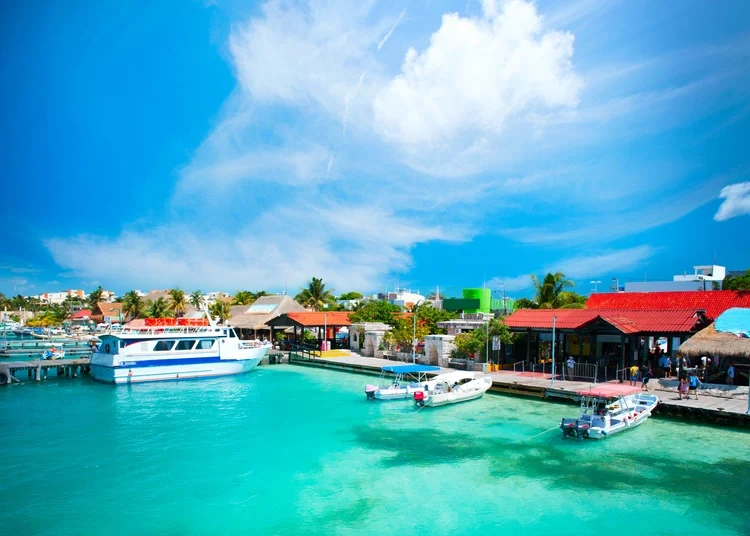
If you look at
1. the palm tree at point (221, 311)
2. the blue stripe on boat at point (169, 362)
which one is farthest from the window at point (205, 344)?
the palm tree at point (221, 311)

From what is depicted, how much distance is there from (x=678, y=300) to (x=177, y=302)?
2562 inches

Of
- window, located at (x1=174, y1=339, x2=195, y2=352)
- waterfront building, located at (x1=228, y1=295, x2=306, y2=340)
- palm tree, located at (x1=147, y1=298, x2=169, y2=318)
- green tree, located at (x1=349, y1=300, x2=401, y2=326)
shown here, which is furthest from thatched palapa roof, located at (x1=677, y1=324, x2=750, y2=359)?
palm tree, located at (x1=147, y1=298, x2=169, y2=318)

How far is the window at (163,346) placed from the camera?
120ft

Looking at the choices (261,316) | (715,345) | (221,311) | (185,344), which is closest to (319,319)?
(261,316)

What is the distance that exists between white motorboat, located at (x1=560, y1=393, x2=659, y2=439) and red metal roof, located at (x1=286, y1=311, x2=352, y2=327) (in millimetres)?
28170

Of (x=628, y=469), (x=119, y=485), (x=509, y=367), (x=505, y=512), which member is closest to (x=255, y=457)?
(x=119, y=485)

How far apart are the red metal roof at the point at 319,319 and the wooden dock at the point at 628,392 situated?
11.3 m

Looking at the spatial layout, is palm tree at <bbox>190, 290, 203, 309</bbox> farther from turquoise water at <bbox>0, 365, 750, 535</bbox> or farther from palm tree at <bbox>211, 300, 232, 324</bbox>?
turquoise water at <bbox>0, 365, 750, 535</bbox>

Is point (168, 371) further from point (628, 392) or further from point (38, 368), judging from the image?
point (628, 392)

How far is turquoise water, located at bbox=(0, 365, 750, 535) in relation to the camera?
12672 millimetres

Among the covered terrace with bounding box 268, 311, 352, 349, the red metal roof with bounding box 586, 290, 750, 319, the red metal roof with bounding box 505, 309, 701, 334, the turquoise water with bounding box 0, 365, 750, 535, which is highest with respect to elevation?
the red metal roof with bounding box 586, 290, 750, 319

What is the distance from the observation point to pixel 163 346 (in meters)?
36.8

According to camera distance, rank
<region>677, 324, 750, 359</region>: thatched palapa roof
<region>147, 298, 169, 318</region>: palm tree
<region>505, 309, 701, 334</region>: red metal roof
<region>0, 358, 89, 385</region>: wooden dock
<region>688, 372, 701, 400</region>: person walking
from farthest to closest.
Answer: <region>147, 298, 169, 318</region>: palm tree, <region>0, 358, 89, 385</region>: wooden dock, <region>505, 309, 701, 334</region>: red metal roof, <region>688, 372, 701, 400</region>: person walking, <region>677, 324, 750, 359</region>: thatched palapa roof

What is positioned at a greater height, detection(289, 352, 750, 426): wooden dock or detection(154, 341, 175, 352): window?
detection(154, 341, 175, 352): window
